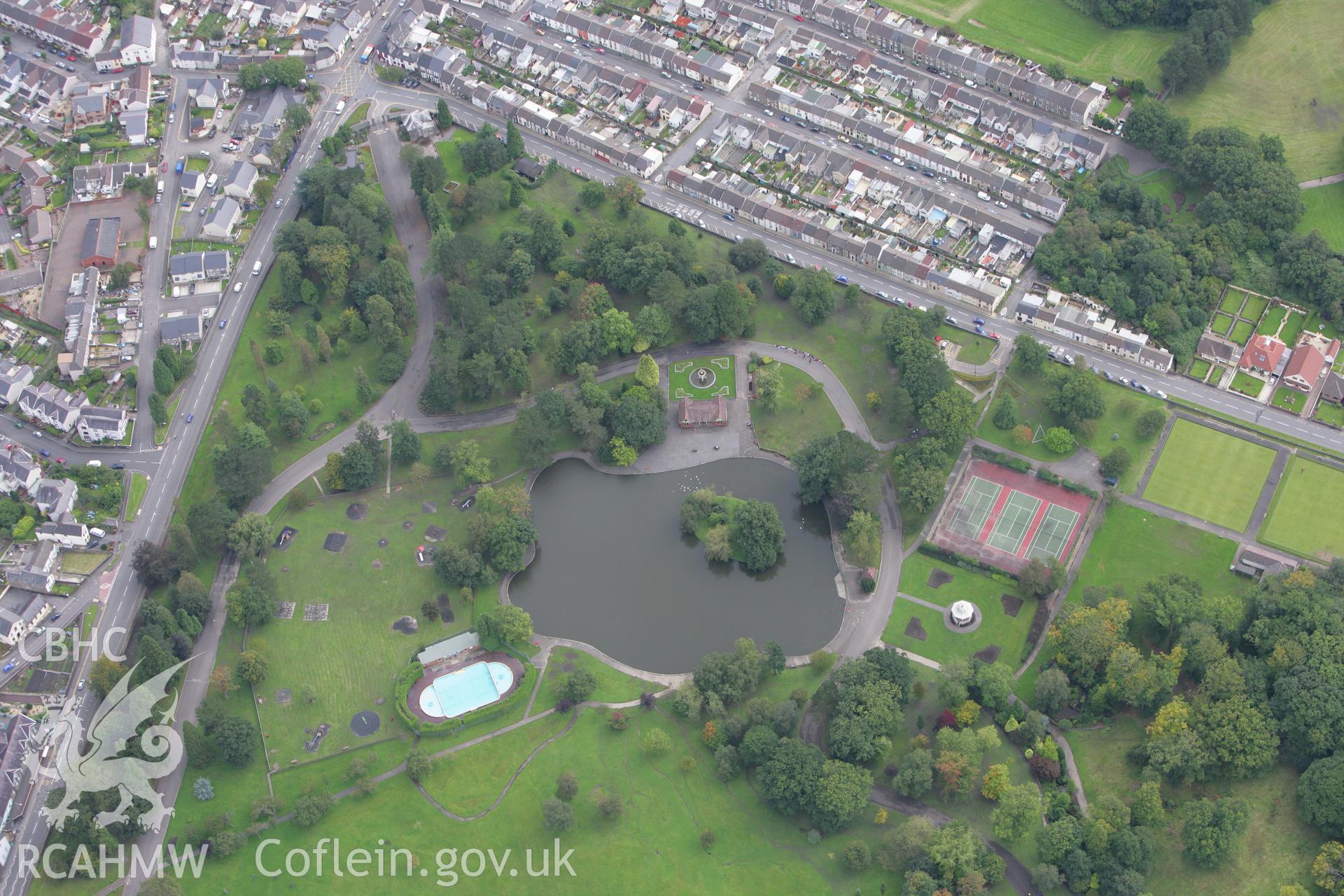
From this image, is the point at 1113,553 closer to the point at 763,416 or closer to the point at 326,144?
the point at 763,416

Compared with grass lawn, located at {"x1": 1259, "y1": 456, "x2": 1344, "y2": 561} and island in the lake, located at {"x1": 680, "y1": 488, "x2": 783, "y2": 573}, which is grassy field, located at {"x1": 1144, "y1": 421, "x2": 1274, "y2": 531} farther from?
island in the lake, located at {"x1": 680, "y1": 488, "x2": 783, "y2": 573}

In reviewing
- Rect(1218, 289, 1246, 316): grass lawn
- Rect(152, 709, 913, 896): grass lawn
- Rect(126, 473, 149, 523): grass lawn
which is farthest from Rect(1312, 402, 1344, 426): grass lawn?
Rect(126, 473, 149, 523): grass lawn

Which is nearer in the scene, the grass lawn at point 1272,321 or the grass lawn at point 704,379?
the grass lawn at point 1272,321

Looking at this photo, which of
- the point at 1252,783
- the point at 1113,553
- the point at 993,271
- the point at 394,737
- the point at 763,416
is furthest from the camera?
the point at 993,271

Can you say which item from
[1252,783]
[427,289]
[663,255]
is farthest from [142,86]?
[1252,783]

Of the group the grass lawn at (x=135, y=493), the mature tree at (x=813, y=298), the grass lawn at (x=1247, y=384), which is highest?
the grass lawn at (x=1247, y=384)

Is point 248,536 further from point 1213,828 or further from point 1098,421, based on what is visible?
point 1213,828

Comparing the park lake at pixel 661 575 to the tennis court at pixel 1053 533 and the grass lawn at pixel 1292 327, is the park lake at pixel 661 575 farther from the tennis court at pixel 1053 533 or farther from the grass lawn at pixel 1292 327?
the grass lawn at pixel 1292 327

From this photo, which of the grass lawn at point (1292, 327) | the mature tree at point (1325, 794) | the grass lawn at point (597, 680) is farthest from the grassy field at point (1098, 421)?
the grass lawn at point (597, 680)
